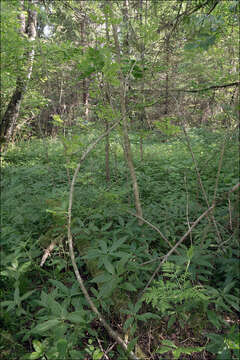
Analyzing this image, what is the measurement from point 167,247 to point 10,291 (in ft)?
4.46

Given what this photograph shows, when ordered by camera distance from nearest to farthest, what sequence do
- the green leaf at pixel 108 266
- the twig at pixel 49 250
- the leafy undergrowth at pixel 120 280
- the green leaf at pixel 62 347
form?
the green leaf at pixel 62 347 < the leafy undergrowth at pixel 120 280 < the green leaf at pixel 108 266 < the twig at pixel 49 250

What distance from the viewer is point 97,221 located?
2297mm

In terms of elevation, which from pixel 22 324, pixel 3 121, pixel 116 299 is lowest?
pixel 22 324

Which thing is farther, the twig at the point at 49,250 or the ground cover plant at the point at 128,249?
the twig at the point at 49,250

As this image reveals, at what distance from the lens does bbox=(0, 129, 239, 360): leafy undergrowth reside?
1.29 m

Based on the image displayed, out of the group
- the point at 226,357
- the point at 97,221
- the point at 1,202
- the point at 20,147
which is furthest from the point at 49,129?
the point at 226,357

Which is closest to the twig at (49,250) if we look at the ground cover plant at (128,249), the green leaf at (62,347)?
the ground cover plant at (128,249)

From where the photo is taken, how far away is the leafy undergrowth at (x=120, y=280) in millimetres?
1293

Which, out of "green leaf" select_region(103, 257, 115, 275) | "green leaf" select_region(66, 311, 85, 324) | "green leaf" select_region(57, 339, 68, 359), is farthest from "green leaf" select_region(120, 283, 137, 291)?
"green leaf" select_region(57, 339, 68, 359)

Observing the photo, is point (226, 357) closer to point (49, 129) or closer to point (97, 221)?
point (97, 221)

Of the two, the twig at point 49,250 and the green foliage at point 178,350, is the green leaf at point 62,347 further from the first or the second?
A: the twig at point 49,250

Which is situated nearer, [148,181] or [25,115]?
[148,181]

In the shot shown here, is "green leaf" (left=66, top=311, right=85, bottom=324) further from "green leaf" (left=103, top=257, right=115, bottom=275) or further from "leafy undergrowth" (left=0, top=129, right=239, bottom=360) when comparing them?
"green leaf" (left=103, top=257, right=115, bottom=275)

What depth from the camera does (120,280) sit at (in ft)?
4.63
